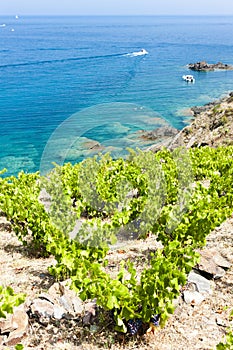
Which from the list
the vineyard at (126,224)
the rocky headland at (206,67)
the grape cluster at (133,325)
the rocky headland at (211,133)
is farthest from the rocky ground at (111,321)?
the rocky headland at (206,67)

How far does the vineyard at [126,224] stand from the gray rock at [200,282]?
398mm

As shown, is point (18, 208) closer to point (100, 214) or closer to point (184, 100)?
point (100, 214)

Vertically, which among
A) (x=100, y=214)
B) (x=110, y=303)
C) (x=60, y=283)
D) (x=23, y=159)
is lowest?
(x=23, y=159)

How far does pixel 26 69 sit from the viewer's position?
66.0m

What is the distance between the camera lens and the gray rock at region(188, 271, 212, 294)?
6242 millimetres

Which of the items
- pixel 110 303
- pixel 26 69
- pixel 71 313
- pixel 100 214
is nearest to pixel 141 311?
pixel 110 303

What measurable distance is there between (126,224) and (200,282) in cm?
286

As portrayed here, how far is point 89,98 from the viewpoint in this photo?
48344 millimetres

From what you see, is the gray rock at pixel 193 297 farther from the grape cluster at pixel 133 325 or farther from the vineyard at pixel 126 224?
the grape cluster at pixel 133 325

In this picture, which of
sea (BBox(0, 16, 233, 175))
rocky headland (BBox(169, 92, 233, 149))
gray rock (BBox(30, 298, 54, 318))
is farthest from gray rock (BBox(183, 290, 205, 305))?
sea (BBox(0, 16, 233, 175))

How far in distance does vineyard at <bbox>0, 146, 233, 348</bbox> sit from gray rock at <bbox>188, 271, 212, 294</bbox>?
398 millimetres

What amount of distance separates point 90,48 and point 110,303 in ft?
300

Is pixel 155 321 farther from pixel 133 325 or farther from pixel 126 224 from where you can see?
pixel 126 224

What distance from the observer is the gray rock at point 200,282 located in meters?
6.24
